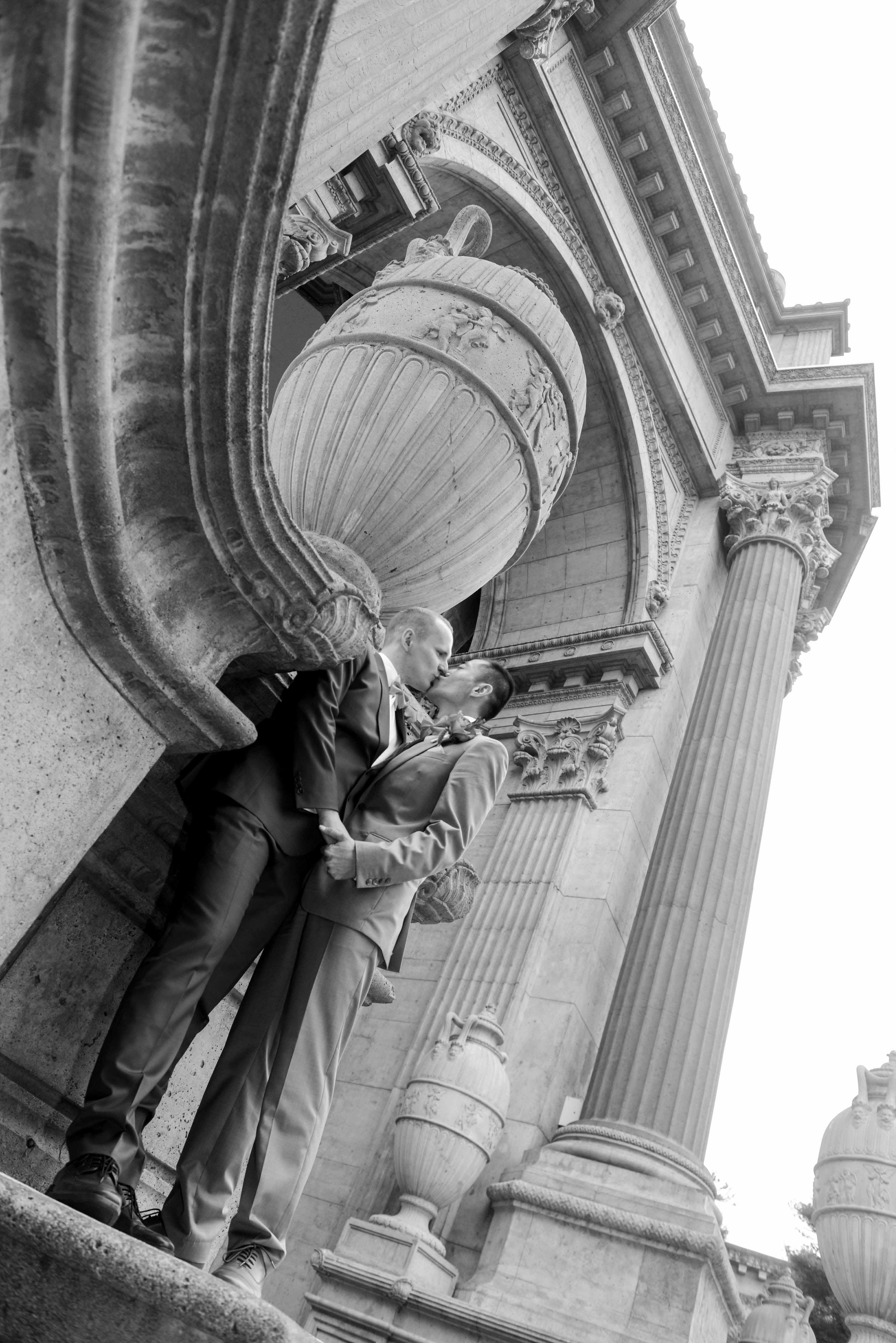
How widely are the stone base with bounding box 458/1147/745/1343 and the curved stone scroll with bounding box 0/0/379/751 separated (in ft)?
18.7

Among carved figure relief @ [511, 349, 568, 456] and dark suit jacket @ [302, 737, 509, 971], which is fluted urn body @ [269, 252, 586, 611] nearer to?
carved figure relief @ [511, 349, 568, 456]

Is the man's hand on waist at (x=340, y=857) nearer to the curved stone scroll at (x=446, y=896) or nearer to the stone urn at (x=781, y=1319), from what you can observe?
the curved stone scroll at (x=446, y=896)

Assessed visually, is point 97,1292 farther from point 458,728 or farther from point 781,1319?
point 781,1319

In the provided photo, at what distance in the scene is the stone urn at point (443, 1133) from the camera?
6.91m

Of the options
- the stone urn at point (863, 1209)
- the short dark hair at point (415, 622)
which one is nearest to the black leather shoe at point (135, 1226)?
the short dark hair at point (415, 622)

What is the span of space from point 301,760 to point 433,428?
3.97 feet

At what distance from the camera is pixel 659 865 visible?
31.7 ft

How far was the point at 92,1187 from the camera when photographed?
200 centimetres

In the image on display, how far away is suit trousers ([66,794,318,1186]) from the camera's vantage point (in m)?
2.16

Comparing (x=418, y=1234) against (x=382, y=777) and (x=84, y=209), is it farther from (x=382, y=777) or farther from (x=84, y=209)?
(x=84, y=209)

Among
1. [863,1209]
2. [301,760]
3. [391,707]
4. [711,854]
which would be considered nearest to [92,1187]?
[301,760]

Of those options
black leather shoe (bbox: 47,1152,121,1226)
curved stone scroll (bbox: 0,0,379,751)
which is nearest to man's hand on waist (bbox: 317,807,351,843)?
curved stone scroll (bbox: 0,0,379,751)

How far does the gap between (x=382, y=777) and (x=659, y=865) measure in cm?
720

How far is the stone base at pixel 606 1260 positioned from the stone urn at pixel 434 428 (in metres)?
5.25
